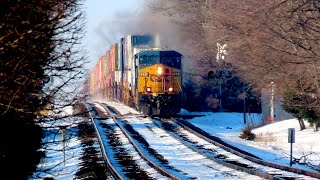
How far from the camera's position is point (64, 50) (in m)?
8.88

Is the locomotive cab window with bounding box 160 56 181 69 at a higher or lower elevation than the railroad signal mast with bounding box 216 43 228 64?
lower

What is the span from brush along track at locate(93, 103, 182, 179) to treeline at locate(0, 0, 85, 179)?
182 inches

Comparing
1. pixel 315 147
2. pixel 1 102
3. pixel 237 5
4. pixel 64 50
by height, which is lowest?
pixel 315 147

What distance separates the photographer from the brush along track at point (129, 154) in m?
14.4

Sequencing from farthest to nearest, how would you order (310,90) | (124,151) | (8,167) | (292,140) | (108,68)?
1. (108,68)
2. (310,90)
3. (124,151)
4. (292,140)
5. (8,167)

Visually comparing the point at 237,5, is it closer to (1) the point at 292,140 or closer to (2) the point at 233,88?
(2) the point at 233,88

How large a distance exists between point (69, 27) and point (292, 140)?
10427mm

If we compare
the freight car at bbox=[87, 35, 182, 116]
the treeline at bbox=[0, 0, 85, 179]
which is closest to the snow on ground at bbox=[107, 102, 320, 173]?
the freight car at bbox=[87, 35, 182, 116]

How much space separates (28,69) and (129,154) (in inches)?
445

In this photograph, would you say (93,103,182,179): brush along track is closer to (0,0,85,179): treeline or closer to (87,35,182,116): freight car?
(87,35,182,116): freight car

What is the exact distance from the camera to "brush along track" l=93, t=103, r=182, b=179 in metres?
14.4

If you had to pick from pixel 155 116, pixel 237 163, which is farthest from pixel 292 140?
pixel 155 116

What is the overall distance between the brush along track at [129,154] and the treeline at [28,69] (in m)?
4.63

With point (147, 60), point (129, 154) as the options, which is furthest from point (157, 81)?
point (129, 154)
